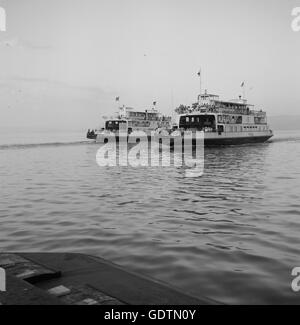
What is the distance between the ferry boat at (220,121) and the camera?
64.0m

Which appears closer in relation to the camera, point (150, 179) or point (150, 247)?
point (150, 247)

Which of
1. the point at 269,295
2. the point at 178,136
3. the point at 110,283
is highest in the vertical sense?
the point at 178,136

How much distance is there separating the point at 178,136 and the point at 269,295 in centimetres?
5273

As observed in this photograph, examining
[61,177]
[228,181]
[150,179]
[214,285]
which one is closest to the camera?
[214,285]

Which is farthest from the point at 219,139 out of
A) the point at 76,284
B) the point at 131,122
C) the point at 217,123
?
the point at 76,284

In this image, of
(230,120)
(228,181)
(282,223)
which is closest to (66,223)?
(282,223)

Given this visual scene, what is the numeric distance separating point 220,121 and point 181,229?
56.6 metres

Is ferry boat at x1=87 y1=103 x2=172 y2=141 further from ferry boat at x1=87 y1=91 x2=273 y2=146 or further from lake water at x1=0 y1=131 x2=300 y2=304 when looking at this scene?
lake water at x1=0 y1=131 x2=300 y2=304

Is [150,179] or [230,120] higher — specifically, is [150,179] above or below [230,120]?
below

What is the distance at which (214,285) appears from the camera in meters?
7.12

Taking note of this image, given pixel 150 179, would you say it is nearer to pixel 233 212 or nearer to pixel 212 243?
pixel 233 212

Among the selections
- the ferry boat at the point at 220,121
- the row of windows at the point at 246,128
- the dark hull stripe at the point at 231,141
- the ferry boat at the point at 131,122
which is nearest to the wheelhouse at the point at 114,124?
the ferry boat at the point at 131,122

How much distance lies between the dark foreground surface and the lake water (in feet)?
2.56

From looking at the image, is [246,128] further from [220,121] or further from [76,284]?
[76,284]
